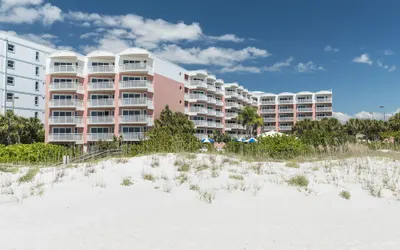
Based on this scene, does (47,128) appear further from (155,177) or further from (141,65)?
(155,177)

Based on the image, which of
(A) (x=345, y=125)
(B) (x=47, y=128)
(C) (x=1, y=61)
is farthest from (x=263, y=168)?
(A) (x=345, y=125)

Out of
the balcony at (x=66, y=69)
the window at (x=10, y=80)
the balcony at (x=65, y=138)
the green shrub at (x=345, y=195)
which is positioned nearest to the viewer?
the green shrub at (x=345, y=195)

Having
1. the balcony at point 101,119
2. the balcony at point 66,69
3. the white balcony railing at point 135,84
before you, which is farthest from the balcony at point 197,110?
the balcony at point 66,69

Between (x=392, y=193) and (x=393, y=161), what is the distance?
6.31 meters

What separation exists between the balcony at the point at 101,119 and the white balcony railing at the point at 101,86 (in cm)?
453

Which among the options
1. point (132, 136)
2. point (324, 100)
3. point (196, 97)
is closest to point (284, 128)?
point (324, 100)

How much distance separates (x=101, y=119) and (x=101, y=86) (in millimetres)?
5222

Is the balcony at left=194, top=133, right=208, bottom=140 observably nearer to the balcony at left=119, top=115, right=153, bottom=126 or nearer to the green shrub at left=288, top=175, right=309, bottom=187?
the balcony at left=119, top=115, right=153, bottom=126

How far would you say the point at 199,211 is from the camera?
8.52 metres

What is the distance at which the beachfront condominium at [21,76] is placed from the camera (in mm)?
53969

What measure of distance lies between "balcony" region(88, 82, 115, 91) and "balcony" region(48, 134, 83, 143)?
25.1ft

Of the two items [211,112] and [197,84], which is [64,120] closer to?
[197,84]

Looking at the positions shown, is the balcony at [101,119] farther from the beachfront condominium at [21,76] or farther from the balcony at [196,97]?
the balcony at [196,97]

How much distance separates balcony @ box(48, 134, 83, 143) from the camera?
47.7m
